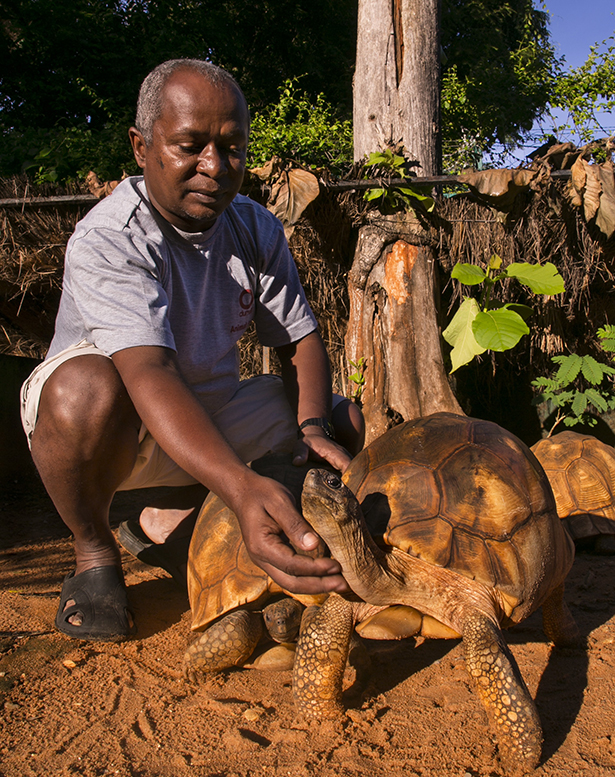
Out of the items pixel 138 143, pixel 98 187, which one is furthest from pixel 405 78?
pixel 138 143

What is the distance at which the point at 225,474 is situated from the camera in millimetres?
1580

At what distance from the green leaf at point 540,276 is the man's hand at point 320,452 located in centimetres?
214

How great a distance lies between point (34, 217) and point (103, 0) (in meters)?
9.45

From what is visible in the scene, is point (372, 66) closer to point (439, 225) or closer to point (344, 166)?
point (344, 166)

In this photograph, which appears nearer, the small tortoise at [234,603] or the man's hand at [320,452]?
the small tortoise at [234,603]

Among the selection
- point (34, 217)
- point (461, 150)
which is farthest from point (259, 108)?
point (34, 217)

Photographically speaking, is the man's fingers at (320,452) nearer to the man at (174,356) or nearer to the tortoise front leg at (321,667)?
the man at (174,356)

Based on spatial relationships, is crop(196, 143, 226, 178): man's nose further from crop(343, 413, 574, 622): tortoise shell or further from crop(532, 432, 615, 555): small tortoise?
crop(532, 432, 615, 555): small tortoise

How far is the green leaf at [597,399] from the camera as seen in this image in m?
4.56

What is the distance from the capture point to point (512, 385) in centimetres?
527

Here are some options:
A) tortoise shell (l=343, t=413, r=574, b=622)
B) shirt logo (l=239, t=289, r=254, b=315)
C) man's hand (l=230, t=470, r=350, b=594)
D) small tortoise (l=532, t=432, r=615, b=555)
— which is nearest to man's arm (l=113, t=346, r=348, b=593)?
man's hand (l=230, t=470, r=350, b=594)

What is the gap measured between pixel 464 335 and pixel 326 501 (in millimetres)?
2667

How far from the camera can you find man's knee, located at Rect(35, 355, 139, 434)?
2.05 meters

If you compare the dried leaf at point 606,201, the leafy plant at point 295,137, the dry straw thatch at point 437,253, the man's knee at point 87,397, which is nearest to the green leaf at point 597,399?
the dry straw thatch at point 437,253
